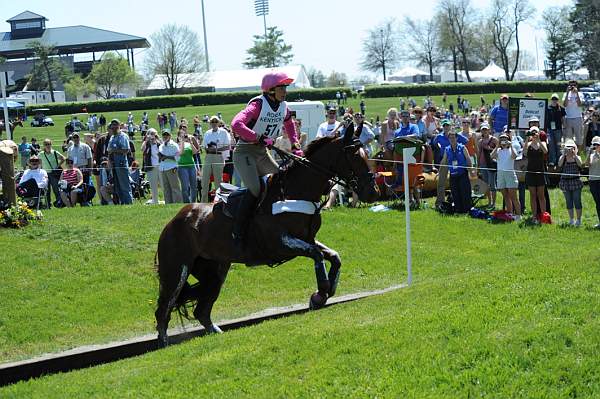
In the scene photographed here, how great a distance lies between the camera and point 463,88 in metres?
80.4

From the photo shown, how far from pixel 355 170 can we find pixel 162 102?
221ft

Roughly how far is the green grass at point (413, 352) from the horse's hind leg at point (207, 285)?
6.06 feet

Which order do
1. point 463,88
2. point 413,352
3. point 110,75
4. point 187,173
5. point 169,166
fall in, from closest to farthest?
1. point 413,352
2. point 169,166
3. point 187,173
4. point 463,88
5. point 110,75

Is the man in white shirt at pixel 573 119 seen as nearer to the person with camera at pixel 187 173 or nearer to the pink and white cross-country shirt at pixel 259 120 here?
the person with camera at pixel 187 173

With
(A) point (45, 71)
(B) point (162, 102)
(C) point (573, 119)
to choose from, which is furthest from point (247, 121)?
(A) point (45, 71)

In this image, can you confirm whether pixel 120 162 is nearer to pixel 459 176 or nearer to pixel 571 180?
pixel 459 176

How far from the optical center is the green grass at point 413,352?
673cm

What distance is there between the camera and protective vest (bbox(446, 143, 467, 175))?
63.6 ft

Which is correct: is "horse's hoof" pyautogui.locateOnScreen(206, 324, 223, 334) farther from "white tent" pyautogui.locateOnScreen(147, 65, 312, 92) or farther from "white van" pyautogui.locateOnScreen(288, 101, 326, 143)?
"white tent" pyautogui.locateOnScreen(147, 65, 312, 92)

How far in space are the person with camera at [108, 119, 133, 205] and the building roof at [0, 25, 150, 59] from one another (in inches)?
3623

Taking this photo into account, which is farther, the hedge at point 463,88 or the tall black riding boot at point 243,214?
the hedge at point 463,88

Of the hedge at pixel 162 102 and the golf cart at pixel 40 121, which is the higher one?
the hedge at pixel 162 102

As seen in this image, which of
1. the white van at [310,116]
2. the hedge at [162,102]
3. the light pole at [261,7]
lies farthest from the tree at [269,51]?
the white van at [310,116]

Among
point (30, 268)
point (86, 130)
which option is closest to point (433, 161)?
point (30, 268)
